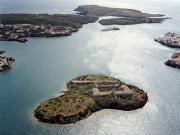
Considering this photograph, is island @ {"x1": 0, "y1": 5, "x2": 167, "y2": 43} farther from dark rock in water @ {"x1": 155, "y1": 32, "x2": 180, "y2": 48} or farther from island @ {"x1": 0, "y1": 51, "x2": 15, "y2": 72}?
dark rock in water @ {"x1": 155, "y1": 32, "x2": 180, "y2": 48}

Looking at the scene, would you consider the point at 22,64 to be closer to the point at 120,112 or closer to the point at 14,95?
the point at 14,95

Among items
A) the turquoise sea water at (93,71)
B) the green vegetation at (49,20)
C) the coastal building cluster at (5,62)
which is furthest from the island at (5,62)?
the green vegetation at (49,20)

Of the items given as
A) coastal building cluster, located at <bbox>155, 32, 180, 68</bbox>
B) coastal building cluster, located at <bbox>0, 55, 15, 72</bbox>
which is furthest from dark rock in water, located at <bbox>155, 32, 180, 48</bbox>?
coastal building cluster, located at <bbox>0, 55, 15, 72</bbox>

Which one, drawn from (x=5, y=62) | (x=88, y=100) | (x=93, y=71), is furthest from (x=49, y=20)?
(x=88, y=100)

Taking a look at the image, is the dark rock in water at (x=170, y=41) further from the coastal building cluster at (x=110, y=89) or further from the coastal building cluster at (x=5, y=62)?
the coastal building cluster at (x=5, y=62)

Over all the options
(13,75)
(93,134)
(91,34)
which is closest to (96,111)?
(93,134)

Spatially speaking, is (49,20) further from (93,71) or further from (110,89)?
(110,89)
